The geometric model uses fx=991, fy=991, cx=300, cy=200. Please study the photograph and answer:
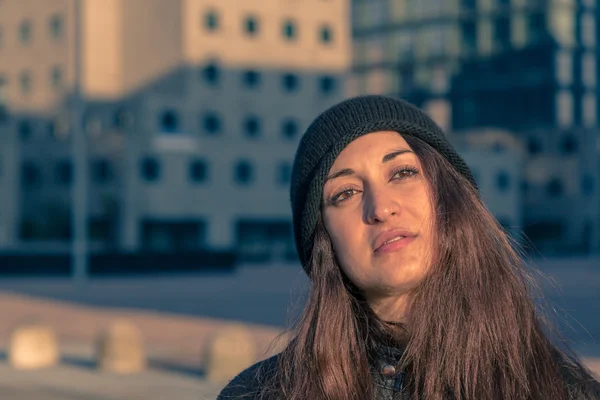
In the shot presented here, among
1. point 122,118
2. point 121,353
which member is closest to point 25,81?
point 122,118

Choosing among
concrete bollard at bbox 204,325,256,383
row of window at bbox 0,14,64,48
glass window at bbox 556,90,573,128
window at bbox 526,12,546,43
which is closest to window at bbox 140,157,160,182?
row of window at bbox 0,14,64,48

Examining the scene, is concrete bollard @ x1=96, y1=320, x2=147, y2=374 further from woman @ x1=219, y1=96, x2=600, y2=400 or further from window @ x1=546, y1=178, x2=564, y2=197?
window @ x1=546, y1=178, x2=564, y2=197

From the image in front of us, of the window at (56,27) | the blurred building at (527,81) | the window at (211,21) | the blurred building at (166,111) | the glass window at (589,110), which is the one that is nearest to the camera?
the blurred building at (166,111)

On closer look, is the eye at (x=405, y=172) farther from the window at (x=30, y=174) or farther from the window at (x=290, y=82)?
the window at (x=30, y=174)

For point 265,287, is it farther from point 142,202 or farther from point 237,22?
point 237,22

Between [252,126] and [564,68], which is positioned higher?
[564,68]

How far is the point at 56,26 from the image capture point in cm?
6762

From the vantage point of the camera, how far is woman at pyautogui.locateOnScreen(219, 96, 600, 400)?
2209 millimetres

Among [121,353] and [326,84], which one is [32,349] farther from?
[326,84]

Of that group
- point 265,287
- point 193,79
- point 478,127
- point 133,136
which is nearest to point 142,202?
point 133,136

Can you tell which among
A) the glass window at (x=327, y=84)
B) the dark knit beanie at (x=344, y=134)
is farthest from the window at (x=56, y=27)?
the dark knit beanie at (x=344, y=134)

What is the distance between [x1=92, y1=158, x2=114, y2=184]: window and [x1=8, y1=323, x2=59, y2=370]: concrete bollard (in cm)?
4979

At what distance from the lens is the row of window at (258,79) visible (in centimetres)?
6581

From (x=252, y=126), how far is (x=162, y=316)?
1759 inches
